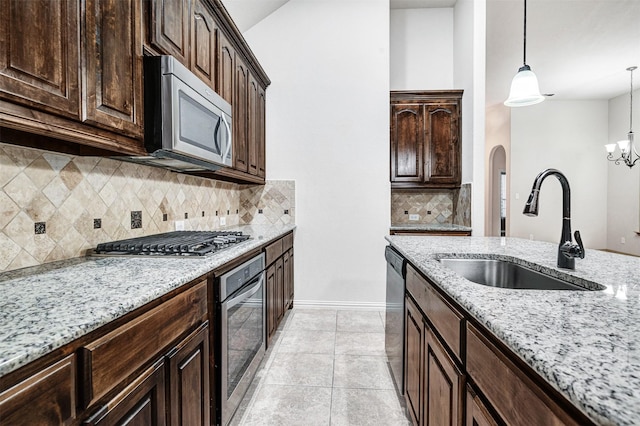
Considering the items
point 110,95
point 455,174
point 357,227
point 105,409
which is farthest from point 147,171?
point 455,174

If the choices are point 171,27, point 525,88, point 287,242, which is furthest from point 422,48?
point 171,27

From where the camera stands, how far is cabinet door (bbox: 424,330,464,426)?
3.17 feet

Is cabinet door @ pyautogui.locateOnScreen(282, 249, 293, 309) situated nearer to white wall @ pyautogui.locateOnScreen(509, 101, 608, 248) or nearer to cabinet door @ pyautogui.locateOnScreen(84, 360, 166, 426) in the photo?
cabinet door @ pyautogui.locateOnScreen(84, 360, 166, 426)

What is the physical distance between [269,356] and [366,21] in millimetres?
3427

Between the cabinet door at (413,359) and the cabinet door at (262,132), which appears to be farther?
the cabinet door at (262,132)

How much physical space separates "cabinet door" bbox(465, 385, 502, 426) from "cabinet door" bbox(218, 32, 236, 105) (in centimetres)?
221

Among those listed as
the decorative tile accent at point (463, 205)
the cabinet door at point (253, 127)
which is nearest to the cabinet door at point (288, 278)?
the cabinet door at point (253, 127)

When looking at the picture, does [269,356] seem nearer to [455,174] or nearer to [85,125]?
[85,125]

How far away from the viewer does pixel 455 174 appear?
3.79m

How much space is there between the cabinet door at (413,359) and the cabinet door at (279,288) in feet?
4.22

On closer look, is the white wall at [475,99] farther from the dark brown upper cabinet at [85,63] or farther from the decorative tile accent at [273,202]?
the dark brown upper cabinet at [85,63]

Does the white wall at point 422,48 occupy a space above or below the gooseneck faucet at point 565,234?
above

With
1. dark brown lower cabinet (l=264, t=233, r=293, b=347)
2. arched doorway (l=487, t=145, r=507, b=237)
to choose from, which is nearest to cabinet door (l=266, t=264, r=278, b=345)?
dark brown lower cabinet (l=264, t=233, r=293, b=347)

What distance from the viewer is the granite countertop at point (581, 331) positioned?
1.42 feet
